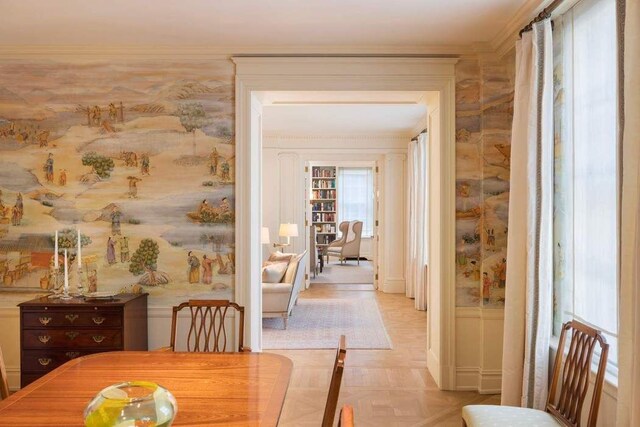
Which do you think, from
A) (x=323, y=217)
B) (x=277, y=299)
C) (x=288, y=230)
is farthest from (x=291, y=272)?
(x=323, y=217)

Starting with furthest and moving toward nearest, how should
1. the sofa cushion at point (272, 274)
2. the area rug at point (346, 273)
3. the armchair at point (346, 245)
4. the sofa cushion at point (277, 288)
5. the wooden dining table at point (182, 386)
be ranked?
the armchair at point (346, 245) < the area rug at point (346, 273) < the sofa cushion at point (272, 274) < the sofa cushion at point (277, 288) < the wooden dining table at point (182, 386)

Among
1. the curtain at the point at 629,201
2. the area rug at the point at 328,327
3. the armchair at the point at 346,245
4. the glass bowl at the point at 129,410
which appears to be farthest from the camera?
the armchair at the point at 346,245

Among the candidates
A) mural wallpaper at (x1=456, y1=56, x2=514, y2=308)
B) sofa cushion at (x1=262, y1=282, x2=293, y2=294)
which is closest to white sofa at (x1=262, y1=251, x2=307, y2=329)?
sofa cushion at (x1=262, y1=282, x2=293, y2=294)

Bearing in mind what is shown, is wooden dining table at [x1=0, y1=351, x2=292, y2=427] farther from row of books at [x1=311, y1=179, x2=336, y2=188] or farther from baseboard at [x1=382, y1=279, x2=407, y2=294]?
row of books at [x1=311, y1=179, x2=336, y2=188]

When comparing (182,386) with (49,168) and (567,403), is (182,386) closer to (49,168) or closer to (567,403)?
(567,403)

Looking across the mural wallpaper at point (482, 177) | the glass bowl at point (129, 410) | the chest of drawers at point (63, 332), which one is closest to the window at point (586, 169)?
the mural wallpaper at point (482, 177)

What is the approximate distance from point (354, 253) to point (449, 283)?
30.1ft

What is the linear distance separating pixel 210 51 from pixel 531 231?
2807mm

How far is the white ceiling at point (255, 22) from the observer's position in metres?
3.44

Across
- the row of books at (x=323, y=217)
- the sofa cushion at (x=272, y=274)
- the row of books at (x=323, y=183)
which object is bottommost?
the sofa cushion at (x=272, y=274)

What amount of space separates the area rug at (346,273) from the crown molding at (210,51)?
22.7 ft

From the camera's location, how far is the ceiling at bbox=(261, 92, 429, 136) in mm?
4746

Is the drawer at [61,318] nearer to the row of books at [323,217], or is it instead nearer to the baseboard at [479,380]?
the baseboard at [479,380]

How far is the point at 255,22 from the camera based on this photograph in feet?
12.3
